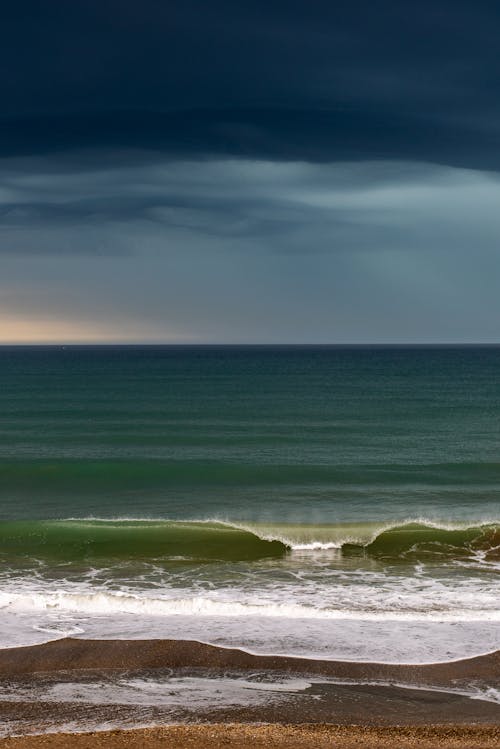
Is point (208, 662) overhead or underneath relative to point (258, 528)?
underneath

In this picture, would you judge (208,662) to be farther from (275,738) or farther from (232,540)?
(232,540)

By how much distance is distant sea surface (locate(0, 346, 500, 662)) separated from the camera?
46.5 feet

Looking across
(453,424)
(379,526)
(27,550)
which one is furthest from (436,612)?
(453,424)

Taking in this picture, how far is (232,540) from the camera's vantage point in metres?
22.0

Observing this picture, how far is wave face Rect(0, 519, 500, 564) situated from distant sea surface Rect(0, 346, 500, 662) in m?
0.09

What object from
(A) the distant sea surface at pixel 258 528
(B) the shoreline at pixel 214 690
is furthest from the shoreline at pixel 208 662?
(A) the distant sea surface at pixel 258 528

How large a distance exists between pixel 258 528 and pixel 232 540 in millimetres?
1628

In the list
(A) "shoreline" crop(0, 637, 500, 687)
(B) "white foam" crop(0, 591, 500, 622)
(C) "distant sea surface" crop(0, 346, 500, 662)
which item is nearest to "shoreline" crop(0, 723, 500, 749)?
(A) "shoreline" crop(0, 637, 500, 687)

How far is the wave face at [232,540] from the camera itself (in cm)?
2014

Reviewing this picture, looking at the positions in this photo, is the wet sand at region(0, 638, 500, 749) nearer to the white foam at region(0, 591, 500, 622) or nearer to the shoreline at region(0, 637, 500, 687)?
the shoreline at region(0, 637, 500, 687)

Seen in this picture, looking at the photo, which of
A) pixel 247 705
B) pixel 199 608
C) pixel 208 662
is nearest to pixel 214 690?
pixel 247 705

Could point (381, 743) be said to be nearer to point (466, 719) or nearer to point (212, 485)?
point (466, 719)

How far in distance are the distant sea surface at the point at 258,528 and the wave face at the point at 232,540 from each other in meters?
0.09

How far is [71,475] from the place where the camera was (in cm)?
3281
